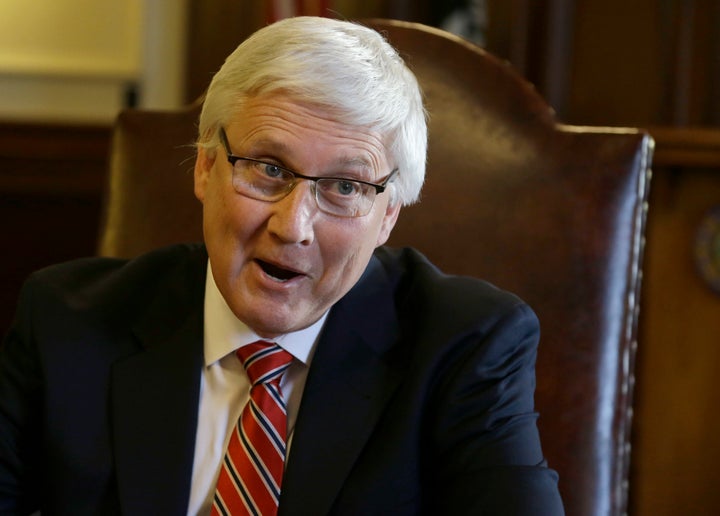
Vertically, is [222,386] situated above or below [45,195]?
below

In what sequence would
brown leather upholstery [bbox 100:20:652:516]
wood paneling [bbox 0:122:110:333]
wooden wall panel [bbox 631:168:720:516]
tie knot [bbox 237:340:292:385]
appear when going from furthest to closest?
wood paneling [bbox 0:122:110:333] < wooden wall panel [bbox 631:168:720:516] < brown leather upholstery [bbox 100:20:652:516] < tie knot [bbox 237:340:292:385]

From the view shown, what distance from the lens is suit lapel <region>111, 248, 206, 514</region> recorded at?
144 centimetres

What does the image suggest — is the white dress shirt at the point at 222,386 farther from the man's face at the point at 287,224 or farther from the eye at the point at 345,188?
the eye at the point at 345,188

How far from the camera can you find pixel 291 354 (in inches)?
59.3

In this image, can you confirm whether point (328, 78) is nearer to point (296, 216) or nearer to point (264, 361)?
point (296, 216)

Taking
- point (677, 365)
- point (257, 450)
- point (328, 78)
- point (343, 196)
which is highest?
point (328, 78)

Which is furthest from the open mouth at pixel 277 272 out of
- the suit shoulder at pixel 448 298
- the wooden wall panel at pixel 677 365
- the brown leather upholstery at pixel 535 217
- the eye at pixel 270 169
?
the wooden wall panel at pixel 677 365

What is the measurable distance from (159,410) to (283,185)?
1.21 feet

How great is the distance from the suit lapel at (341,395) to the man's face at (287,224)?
96mm

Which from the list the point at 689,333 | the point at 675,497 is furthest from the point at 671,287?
the point at 675,497

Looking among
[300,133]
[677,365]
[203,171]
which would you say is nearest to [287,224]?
[300,133]

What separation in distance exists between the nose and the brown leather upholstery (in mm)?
479

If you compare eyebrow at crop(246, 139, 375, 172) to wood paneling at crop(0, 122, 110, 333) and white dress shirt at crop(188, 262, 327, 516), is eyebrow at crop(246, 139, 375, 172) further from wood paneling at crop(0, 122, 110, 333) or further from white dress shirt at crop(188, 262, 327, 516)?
wood paneling at crop(0, 122, 110, 333)

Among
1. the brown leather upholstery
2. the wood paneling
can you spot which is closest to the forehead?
the brown leather upholstery
